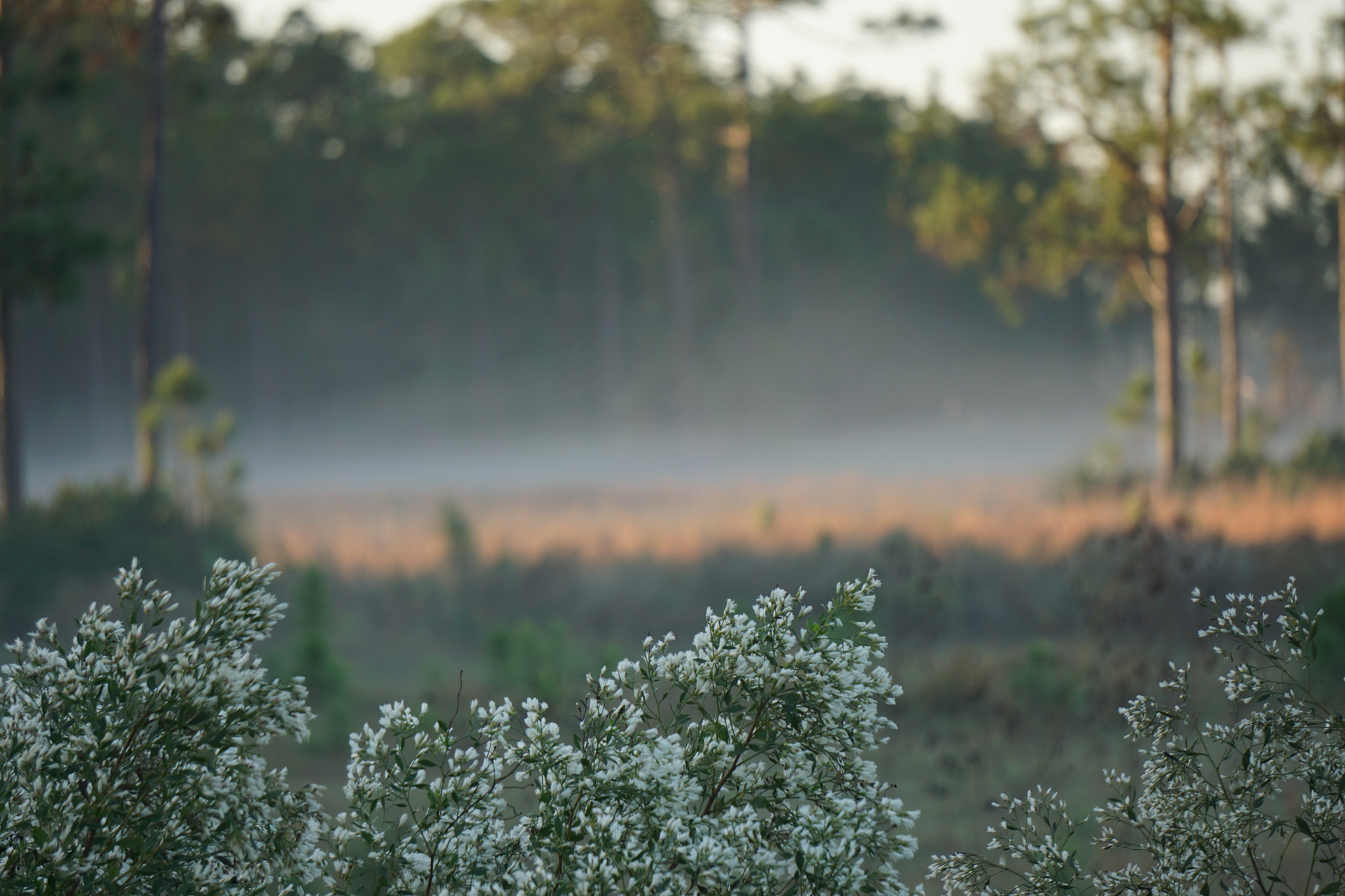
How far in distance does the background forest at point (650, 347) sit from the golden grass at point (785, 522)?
11 centimetres

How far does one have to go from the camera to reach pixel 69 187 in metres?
12.1

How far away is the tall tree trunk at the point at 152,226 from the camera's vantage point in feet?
47.1

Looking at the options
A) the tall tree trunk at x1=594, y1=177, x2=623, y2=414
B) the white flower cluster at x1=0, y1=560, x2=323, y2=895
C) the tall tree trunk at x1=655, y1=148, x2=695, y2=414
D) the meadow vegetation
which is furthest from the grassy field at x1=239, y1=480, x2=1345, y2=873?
the tall tree trunk at x1=594, y1=177, x2=623, y2=414

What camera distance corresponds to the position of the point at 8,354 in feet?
42.6

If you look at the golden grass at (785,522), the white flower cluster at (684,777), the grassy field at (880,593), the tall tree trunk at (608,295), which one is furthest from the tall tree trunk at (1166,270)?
the tall tree trunk at (608,295)

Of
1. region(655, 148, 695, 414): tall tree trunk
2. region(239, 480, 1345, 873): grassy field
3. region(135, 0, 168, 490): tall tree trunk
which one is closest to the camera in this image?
region(239, 480, 1345, 873): grassy field

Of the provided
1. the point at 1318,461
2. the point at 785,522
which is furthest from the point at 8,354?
the point at 1318,461

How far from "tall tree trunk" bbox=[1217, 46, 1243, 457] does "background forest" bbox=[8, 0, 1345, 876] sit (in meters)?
0.10

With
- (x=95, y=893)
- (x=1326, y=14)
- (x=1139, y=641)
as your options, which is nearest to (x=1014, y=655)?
(x=1139, y=641)

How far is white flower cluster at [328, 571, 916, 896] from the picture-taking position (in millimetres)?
2396

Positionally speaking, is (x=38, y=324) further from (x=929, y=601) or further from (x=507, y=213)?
(x=929, y=601)

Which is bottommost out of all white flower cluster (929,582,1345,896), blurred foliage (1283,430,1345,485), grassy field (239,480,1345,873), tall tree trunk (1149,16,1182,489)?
grassy field (239,480,1345,873)

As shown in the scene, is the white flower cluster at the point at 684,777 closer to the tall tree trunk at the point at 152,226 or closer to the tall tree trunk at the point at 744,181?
the tall tree trunk at the point at 152,226

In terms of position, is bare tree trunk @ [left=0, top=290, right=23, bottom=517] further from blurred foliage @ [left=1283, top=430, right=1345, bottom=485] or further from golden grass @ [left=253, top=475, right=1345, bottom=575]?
blurred foliage @ [left=1283, top=430, right=1345, bottom=485]
